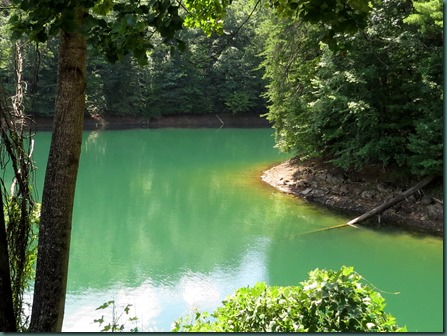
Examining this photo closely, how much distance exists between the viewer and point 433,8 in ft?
28.7

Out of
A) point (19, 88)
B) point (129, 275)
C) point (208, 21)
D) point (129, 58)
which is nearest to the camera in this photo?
point (19, 88)

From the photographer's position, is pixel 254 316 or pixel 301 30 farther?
pixel 301 30

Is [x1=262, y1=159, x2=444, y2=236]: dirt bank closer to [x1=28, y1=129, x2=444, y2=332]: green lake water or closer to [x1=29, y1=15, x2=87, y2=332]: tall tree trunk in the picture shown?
[x1=28, y1=129, x2=444, y2=332]: green lake water

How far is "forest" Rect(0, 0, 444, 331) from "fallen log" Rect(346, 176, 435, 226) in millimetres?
415

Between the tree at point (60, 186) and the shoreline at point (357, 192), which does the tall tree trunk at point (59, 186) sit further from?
→ the shoreline at point (357, 192)

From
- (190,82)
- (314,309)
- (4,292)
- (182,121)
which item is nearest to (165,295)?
(314,309)

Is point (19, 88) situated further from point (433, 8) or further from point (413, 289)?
point (433, 8)

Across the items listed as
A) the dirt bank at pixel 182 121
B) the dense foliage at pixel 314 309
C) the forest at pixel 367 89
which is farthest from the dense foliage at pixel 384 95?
the dirt bank at pixel 182 121

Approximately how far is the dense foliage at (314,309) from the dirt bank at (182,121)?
86.6ft

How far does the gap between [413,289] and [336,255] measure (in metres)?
1.56

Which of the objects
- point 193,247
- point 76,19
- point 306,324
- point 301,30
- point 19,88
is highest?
point 301,30

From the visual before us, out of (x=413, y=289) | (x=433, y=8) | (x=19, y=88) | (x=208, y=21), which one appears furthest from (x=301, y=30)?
(x=19, y=88)

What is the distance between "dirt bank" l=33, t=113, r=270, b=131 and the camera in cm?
2906

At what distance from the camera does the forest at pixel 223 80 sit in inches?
82.0
